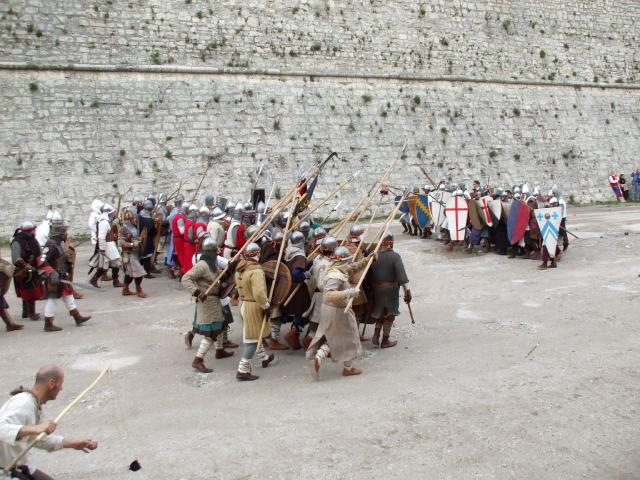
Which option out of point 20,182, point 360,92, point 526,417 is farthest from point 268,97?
point 526,417

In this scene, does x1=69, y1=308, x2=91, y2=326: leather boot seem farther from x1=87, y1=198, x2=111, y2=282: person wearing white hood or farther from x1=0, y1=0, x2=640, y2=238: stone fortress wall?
x1=0, y1=0, x2=640, y2=238: stone fortress wall

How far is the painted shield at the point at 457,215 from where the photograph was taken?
11.9m

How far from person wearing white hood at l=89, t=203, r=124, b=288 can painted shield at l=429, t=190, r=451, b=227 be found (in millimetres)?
6912

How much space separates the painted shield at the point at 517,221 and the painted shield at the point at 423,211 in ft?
7.87

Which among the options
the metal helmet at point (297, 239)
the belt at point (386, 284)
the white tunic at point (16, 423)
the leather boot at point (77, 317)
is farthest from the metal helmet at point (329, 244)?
the leather boot at point (77, 317)

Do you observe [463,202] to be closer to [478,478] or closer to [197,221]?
[197,221]

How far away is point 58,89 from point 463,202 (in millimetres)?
10665

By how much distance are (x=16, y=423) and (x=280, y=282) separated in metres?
3.57

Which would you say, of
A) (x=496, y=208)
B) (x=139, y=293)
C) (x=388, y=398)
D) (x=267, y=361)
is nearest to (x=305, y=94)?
(x=496, y=208)

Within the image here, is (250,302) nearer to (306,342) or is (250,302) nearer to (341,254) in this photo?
(341,254)

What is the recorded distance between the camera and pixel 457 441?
4.29 m

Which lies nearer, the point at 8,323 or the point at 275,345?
the point at 275,345

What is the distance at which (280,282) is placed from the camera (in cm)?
636

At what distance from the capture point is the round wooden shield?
20.6 ft
